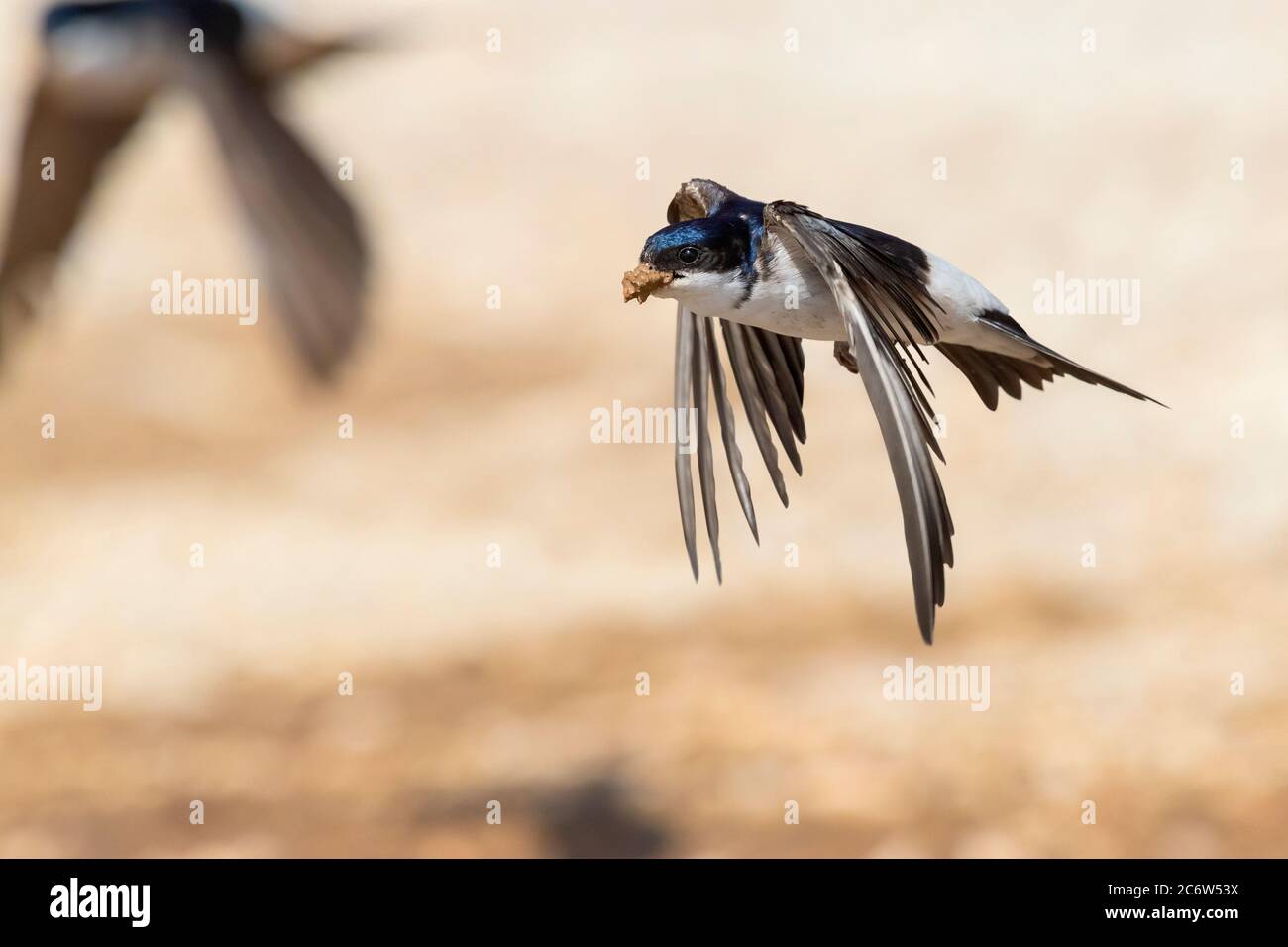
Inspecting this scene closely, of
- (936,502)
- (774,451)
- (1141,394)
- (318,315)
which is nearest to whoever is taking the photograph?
(936,502)

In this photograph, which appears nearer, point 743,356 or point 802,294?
point 802,294

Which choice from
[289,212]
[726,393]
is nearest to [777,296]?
[726,393]

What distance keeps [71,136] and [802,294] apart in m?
1.03

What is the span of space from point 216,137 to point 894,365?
2.76 ft

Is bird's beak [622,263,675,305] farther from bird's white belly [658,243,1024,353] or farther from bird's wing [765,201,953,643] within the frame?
bird's wing [765,201,953,643]

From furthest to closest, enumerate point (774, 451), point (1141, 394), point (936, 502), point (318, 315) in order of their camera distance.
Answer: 1. point (774, 451)
2. point (318, 315)
3. point (1141, 394)
4. point (936, 502)

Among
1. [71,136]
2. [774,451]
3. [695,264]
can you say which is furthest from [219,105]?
[774,451]

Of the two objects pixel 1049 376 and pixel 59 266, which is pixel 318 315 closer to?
pixel 59 266

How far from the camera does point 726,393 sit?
207 centimetres

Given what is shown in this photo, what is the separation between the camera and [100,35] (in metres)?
2.06

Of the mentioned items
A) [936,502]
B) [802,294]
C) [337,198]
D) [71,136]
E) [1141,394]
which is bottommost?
[936,502]

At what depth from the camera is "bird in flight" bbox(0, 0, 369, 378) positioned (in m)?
1.87

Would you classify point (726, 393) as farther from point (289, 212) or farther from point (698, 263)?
point (289, 212)

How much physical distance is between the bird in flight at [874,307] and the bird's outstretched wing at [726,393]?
0.11 meters
